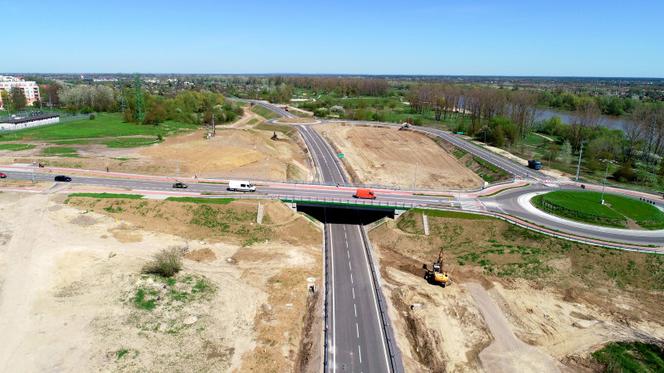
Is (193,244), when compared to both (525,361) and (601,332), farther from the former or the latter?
(601,332)

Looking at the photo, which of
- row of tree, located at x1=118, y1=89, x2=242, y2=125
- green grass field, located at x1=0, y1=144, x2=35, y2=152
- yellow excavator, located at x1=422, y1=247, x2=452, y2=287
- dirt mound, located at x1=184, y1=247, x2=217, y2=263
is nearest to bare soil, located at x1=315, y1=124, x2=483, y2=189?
yellow excavator, located at x1=422, y1=247, x2=452, y2=287

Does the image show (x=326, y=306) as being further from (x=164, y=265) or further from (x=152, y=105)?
(x=152, y=105)

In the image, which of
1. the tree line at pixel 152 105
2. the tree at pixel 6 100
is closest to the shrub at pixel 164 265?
the tree line at pixel 152 105

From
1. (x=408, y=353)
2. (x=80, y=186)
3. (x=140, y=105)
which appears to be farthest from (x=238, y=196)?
(x=140, y=105)

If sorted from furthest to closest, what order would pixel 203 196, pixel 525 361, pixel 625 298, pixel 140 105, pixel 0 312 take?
pixel 140 105 → pixel 203 196 → pixel 625 298 → pixel 0 312 → pixel 525 361

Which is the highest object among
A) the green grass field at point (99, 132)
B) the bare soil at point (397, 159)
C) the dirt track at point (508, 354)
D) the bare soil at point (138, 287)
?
the green grass field at point (99, 132)

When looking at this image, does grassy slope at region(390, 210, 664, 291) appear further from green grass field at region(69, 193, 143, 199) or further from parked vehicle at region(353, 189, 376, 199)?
green grass field at region(69, 193, 143, 199)

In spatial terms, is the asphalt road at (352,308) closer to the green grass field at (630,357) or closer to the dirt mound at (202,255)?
the dirt mound at (202,255)
